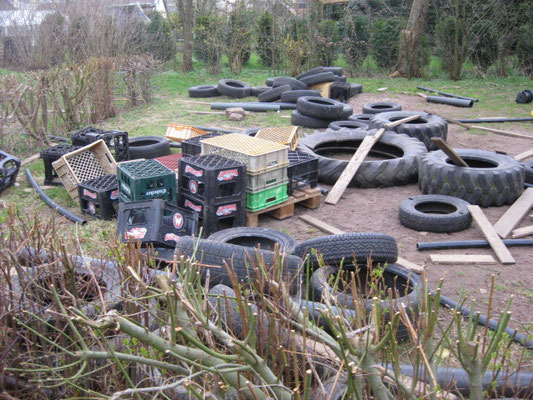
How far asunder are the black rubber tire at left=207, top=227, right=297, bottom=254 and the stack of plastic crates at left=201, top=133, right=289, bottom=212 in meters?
0.77

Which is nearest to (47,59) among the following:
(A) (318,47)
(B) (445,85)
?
(A) (318,47)

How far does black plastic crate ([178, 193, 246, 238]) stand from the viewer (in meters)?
5.71

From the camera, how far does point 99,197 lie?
6.21 metres

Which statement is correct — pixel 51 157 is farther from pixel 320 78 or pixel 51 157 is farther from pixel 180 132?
pixel 320 78

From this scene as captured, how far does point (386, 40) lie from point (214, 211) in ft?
51.8

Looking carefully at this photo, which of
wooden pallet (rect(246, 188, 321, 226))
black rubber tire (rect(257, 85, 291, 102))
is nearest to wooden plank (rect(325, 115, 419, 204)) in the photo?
wooden pallet (rect(246, 188, 321, 226))

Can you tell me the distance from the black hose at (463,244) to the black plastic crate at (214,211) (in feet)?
6.60

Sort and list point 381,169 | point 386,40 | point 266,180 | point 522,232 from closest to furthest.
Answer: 1. point 522,232
2. point 266,180
3. point 381,169
4. point 386,40

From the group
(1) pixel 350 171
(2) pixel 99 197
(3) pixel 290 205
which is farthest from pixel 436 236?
(2) pixel 99 197

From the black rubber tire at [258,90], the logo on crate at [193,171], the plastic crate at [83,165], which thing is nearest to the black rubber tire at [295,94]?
the black rubber tire at [258,90]

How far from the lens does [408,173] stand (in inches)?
301

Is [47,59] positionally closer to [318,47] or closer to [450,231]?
[318,47]

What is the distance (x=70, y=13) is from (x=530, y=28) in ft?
51.1

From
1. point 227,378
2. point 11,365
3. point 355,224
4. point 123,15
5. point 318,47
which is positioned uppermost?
point 123,15
